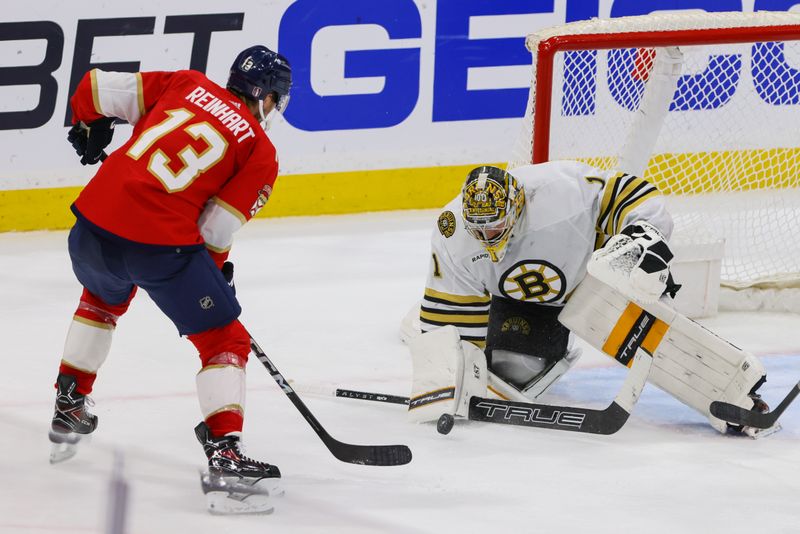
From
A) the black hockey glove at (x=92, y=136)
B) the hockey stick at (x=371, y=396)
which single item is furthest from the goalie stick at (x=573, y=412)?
the black hockey glove at (x=92, y=136)

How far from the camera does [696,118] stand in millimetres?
5387

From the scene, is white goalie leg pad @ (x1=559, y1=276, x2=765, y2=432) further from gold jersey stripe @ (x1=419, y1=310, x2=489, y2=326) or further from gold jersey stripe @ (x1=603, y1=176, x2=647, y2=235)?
gold jersey stripe @ (x1=419, y1=310, x2=489, y2=326)

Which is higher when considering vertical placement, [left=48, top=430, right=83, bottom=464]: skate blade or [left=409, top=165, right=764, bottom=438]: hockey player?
[left=409, top=165, right=764, bottom=438]: hockey player

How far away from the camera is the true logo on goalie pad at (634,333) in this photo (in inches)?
124

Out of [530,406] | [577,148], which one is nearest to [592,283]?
[530,406]

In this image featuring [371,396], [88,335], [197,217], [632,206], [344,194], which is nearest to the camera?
[197,217]

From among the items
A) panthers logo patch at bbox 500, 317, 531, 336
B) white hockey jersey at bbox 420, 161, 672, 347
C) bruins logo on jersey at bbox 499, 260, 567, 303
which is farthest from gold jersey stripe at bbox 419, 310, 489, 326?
panthers logo patch at bbox 500, 317, 531, 336

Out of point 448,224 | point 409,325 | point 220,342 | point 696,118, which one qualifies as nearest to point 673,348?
point 448,224

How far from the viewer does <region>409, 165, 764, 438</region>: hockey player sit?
10.1 ft

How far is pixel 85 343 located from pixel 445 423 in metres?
0.88

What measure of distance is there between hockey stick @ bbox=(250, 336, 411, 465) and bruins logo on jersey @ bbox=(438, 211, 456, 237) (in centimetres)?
63

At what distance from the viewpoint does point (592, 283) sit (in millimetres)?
3209

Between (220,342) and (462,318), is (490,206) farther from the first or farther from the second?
(220,342)

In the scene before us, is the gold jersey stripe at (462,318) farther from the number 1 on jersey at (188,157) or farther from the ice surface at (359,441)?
the number 1 on jersey at (188,157)
